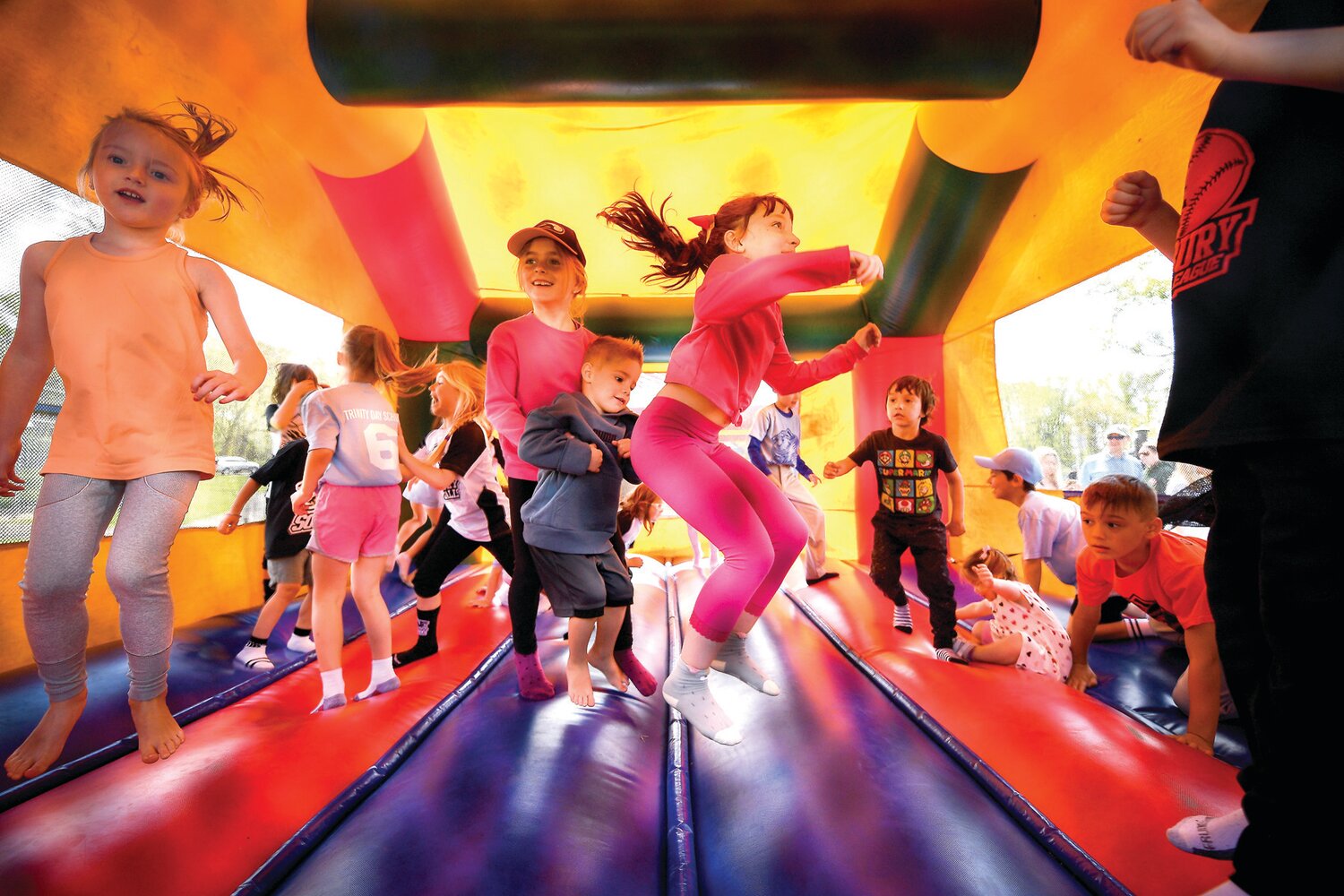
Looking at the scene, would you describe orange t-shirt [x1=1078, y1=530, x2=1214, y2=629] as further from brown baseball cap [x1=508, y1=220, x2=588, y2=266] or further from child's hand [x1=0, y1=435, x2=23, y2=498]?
child's hand [x1=0, y1=435, x2=23, y2=498]

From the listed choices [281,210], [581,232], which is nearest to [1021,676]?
[581,232]

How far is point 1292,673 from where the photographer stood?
25.0 inches

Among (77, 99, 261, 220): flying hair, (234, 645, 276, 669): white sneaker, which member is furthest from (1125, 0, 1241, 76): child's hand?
(234, 645, 276, 669): white sneaker

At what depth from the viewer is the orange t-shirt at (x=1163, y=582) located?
1354 mm

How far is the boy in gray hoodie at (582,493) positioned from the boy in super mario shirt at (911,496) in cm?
117

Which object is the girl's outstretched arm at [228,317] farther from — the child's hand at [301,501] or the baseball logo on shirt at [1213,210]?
the baseball logo on shirt at [1213,210]

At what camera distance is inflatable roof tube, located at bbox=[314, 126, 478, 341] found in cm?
152

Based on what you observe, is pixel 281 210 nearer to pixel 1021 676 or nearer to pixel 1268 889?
pixel 1268 889

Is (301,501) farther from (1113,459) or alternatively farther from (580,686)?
(1113,459)

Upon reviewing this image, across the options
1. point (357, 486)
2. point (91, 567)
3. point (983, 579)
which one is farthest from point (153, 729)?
point (983, 579)

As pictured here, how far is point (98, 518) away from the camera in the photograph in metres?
0.92

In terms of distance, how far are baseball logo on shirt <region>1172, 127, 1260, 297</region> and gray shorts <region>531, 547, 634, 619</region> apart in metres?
1.20

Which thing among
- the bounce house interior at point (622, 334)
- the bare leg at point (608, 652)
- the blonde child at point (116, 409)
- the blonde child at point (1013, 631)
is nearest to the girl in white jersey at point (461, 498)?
the bounce house interior at point (622, 334)

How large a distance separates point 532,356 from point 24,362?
88 centimetres
